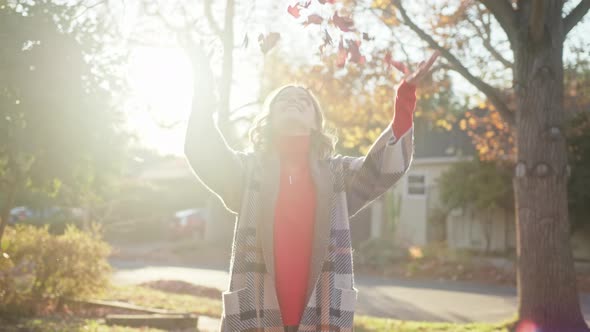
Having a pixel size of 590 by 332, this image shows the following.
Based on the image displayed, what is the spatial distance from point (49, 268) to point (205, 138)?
22.1 ft

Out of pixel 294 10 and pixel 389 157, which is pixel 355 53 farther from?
pixel 389 157

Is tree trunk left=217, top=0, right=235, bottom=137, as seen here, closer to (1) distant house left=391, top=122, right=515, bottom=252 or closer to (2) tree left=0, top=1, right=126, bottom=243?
(2) tree left=0, top=1, right=126, bottom=243

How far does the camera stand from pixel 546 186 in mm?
7570

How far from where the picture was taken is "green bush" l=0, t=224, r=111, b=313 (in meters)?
8.40

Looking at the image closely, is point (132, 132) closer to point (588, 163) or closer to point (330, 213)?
point (330, 213)

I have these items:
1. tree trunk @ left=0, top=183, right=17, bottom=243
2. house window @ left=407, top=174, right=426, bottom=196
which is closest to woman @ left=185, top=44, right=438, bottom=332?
tree trunk @ left=0, top=183, right=17, bottom=243

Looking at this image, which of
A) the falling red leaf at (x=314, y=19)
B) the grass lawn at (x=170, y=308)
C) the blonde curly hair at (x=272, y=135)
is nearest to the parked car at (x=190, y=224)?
the grass lawn at (x=170, y=308)

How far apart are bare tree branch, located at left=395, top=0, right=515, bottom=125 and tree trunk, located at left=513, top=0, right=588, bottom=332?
0.75 metres

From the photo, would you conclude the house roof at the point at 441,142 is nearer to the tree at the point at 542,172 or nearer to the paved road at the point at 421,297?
the paved road at the point at 421,297

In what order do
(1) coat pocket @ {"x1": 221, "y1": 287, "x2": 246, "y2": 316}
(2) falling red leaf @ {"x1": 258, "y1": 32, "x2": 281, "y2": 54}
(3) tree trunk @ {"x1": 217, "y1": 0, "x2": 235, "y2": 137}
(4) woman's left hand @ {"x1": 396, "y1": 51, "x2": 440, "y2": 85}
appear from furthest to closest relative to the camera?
(3) tree trunk @ {"x1": 217, "y1": 0, "x2": 235, "y2": 137} < (2) falling red leaf @ {"x1": 258, "y1": 32, "x2": 281, "y2": 54} < (4) woman's left hand @ {"x1": 396, "y1": 51, "x2": 440, "y2": 85} < (1) coat pocket @ {"x1": 221, "y1": 287, "x2": 246, "y2": 316}

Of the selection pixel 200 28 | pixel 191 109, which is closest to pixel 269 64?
pixel 200 28

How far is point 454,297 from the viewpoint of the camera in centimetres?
1308

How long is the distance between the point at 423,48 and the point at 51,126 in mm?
6563

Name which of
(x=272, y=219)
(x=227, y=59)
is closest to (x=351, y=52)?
(x=272, y=219)
